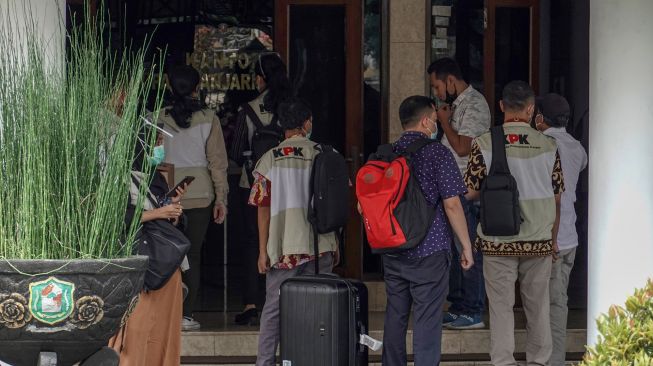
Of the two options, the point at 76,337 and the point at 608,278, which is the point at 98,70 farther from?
the point at 608,278

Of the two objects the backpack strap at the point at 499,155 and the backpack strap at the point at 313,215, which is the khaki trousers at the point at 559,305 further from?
the backpack strap at the point at 313,215

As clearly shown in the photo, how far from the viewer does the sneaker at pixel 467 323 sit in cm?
851

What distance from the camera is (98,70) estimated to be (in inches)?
200

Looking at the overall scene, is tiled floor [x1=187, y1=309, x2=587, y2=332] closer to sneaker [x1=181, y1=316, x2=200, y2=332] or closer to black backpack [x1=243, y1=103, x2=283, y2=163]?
sneaker [x1=181, y1=316, x2=200, y2=332]

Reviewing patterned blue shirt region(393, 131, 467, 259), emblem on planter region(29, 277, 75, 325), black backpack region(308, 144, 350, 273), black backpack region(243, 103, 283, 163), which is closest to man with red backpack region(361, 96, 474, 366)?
patterned blue shirt region(393, 131, 467, 259)

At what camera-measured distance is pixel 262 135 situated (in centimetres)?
855

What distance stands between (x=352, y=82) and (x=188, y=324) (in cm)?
229

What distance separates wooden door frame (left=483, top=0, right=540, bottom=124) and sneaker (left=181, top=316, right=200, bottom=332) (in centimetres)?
272

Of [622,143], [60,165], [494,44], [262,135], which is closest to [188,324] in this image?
[262,135]

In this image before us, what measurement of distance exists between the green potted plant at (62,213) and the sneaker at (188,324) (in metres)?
3.46

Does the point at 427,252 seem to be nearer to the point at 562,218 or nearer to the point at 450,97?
the point at 562,218

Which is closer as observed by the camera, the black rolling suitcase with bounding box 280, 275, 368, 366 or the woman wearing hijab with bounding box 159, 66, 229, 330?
the black rolling suitcase with bounding box 280, 275, 368, 366

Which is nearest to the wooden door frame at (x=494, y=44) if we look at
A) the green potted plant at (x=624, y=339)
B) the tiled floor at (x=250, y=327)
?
the tiled floor at (x=250, y=327)

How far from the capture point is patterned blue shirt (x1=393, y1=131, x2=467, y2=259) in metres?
7.04
